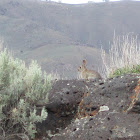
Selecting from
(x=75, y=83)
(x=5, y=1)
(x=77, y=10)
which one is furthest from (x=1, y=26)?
(x=75, y=83)

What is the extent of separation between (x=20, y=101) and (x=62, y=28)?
57449mm

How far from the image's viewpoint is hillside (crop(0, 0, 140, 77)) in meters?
37.0

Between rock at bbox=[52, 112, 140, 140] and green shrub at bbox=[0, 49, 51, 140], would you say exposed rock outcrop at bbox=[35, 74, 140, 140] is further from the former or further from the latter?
green shrub at bbox=[0, 49, 51, 140]

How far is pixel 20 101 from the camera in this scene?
4953mm

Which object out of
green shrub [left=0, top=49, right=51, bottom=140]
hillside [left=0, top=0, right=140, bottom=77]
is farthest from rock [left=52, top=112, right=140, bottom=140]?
hillside [left=0, top=0, right=140, bottom=77]

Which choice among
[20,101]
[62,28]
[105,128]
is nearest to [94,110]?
[105,128]

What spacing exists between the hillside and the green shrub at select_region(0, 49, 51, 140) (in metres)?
26.1

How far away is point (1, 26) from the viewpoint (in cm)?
4900

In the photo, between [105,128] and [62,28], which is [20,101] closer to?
[105,128]

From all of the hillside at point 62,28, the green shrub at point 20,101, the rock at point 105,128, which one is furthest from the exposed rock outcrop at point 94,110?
the hillside at point 62,28

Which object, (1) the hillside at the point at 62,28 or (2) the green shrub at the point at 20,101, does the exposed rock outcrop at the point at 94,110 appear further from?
(1) the hillside at the point at 62,28

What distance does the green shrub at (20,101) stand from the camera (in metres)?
4.86

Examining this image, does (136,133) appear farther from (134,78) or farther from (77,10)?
(77,10)

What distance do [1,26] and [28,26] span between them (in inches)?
179
